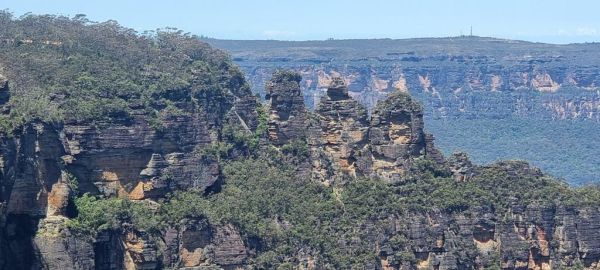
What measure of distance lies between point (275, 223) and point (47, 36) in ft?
42.2

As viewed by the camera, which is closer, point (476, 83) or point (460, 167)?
point (460, 167)

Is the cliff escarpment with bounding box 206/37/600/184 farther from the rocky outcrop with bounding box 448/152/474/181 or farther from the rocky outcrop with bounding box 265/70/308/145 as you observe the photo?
the rocky outcrop with bounding box 448/152/474/181

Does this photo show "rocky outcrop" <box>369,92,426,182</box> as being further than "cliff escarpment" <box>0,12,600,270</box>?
Yes

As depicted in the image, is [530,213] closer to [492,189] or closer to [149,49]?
[492,189]

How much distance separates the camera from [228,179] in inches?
2367

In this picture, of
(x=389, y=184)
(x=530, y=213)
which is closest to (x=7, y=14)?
(x=389, y=184)

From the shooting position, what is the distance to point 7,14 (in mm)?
67000

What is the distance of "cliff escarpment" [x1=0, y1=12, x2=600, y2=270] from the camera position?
167 ft

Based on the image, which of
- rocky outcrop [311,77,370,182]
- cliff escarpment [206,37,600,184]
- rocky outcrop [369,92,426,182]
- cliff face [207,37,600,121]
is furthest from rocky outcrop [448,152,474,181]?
cliff face [207,37,600,121]

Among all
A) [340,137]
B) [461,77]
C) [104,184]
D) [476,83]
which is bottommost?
[476,83]

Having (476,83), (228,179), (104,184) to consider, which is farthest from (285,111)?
(476,83)

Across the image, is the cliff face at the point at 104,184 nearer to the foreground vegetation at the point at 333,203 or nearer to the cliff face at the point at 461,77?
the foreground vegetation at the point at 333,203

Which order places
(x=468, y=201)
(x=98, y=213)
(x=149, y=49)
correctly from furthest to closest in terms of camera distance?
(x=149, y=49) → (x=468, y=201) → (x=98, y=213)

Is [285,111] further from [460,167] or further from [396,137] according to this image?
[460,167]
